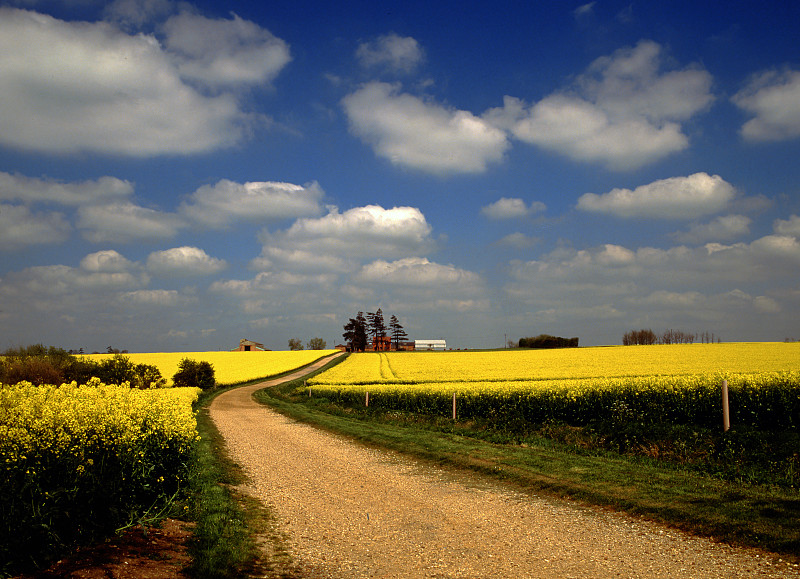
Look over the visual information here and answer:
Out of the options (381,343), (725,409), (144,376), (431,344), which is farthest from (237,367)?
(431,344)

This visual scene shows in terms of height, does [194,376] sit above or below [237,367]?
above

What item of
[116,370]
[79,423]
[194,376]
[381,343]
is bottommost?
[194,376]

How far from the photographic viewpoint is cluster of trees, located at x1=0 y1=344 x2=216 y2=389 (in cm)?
2618

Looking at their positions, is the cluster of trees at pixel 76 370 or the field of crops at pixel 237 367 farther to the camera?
the field of crops at pixel 237 367

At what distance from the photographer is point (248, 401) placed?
3231 centimetres

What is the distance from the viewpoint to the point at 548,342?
106000 millimetres

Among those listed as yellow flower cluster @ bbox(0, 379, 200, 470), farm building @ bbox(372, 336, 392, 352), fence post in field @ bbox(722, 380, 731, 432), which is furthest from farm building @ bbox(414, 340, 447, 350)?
yellow flower cluster @ bbox(0, 379, 200, 470)

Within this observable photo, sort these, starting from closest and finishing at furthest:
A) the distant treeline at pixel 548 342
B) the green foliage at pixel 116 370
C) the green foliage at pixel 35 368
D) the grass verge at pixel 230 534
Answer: the grass verge at pixel 230 534, the green foliage at pixel 35 368, the green foliage at pixel 116 370, the distant treeline at pixel 548 342

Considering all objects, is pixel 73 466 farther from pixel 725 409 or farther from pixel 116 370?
pixel 116 370

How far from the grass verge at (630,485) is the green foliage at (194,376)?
103 ft

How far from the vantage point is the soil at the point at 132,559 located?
4.69 m

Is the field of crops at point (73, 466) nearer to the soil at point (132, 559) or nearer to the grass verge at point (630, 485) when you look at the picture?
the soil at point (132, 559)

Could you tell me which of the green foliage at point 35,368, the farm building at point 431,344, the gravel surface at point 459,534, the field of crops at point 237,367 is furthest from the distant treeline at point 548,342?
the gravel surface at point 459,534

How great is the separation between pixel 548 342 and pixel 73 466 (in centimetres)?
10719
